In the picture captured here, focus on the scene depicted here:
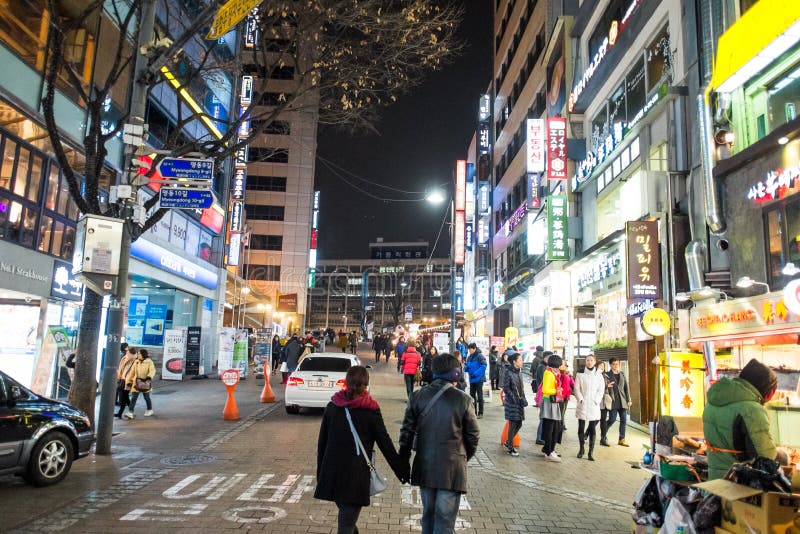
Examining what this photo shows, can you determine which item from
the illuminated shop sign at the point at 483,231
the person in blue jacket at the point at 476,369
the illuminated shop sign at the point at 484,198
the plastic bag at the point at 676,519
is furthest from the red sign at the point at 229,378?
the illuminated shop sign at the point at 483,231

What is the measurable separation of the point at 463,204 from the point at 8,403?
39.2 metres

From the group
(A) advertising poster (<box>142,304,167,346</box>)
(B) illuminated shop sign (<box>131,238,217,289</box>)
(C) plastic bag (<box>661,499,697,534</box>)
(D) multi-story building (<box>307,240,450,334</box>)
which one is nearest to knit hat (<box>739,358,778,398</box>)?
(C) plastic bag (<box>661,499,697,534</box>)

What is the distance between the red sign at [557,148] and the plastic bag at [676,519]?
1770 cm

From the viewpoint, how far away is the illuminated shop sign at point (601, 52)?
53.2ft

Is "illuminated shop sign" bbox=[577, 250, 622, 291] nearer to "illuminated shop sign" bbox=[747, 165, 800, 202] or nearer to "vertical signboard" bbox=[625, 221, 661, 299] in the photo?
"vertical signboard" bbox=[625, 221, 661, 299]

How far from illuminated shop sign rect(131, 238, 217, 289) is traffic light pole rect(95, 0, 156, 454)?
370 inches

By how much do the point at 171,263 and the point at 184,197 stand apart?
561 inches

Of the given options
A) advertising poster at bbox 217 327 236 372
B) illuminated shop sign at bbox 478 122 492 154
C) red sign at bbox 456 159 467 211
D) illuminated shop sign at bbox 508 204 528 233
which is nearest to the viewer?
advertising poster at bbox 217 327 236 372

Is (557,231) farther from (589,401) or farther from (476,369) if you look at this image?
(589,401)

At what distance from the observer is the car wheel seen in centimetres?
706

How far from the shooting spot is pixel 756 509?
12.6 feet

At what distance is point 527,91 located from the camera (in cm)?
2969

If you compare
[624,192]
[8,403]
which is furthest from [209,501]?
[624,192]

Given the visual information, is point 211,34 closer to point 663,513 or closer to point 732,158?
point 663,513
